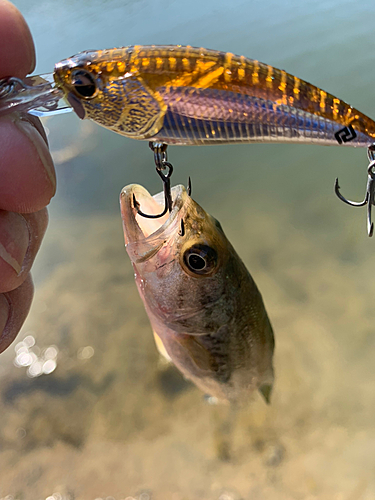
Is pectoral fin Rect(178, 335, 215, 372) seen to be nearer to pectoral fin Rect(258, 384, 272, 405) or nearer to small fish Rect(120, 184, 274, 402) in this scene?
small fish Rect(120, 184, 274, 402)

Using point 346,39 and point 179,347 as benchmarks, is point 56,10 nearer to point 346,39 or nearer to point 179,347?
point 346,39

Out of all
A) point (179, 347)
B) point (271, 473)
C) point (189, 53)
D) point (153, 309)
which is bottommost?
point (271, 473)

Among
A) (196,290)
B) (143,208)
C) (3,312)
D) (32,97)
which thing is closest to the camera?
(32,97)

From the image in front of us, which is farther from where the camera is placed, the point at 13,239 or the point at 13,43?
the point at 13,239

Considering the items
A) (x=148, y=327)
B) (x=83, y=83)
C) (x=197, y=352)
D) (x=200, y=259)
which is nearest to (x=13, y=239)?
(x=83, y=83)

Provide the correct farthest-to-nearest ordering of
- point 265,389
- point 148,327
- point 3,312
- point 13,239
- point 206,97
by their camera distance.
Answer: point 148,327 < point 265,389 < point 3,312 < point 13,239 < point 206,97

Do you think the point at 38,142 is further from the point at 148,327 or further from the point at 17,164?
the point at 148,327

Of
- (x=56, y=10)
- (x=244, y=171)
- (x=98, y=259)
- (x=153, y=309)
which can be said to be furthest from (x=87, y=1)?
(x=153, y=309)
